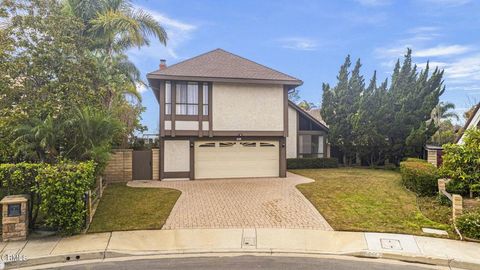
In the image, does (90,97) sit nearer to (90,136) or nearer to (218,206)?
(90,136)

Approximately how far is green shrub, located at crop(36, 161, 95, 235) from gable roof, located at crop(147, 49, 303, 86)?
8.34 metres

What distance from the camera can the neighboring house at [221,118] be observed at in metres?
15.5

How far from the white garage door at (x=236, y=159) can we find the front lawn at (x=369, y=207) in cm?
345

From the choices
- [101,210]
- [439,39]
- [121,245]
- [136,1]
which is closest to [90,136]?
[101,210]

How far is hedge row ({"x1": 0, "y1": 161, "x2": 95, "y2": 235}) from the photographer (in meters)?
7.30

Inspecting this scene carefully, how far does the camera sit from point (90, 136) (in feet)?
32.3

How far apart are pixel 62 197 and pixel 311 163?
17647 mm

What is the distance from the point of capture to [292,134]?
22500 mm

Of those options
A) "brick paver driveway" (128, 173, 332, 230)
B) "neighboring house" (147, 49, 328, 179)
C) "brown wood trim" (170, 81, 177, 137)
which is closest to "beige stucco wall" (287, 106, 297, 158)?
"neighboring house" (147, 49, 328, 179)

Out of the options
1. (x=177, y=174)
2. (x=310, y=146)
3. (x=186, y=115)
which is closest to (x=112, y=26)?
(x=186, y=115)

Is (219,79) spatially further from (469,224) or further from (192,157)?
(469,224)

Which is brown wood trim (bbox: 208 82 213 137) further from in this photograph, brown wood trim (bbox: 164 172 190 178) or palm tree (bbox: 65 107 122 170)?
palm tree (bbox: 65 107 122 170)

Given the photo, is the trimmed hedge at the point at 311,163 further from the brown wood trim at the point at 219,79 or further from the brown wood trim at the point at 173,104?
the brown wood trim at the point at 173,104

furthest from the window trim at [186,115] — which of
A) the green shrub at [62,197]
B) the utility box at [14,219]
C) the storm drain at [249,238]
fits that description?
the storm drain at [249,238]
